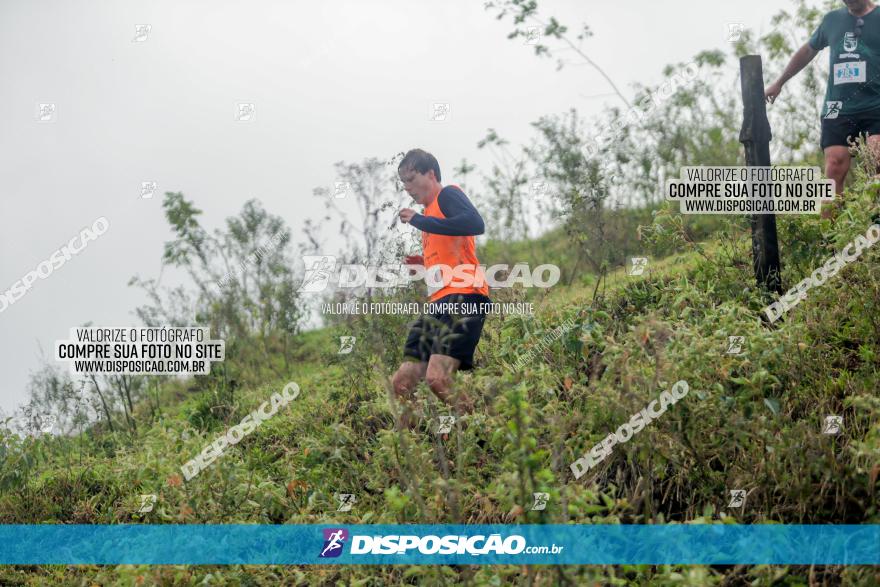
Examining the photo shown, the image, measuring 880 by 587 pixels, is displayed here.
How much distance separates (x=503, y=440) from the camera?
5000 millimetres

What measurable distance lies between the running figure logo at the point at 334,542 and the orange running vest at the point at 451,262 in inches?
61.4

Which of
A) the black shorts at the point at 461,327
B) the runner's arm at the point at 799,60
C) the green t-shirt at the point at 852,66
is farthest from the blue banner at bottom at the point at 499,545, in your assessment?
the runner's arm at the point at 799,60

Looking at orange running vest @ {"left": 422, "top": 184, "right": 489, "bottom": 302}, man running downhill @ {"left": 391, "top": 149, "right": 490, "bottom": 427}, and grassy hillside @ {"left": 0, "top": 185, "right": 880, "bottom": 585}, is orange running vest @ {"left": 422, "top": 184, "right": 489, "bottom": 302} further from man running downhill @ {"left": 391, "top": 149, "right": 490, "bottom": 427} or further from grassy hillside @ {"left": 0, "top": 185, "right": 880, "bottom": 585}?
grassy hillside @ {"left": 0, "top": 185, "right": 880, "bottom": 585}

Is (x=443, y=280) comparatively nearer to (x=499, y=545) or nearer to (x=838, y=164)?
(x=499, y=545)

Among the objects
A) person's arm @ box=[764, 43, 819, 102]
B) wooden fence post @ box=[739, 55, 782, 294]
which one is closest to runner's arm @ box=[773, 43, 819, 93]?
person's arm @ box=[764, 43, 819, 102]

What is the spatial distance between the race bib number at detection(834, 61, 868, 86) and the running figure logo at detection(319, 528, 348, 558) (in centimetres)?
497

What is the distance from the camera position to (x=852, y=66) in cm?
674

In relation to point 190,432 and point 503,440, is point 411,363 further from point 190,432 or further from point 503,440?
point 190,432

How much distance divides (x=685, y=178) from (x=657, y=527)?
3.82 m

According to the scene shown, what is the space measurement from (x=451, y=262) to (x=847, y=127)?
132 inches

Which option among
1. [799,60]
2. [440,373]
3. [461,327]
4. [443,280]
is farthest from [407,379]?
[799,60]

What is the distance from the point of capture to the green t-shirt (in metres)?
6.68

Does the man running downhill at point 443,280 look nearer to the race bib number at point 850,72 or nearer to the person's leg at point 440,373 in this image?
the person's leg at point 440,373

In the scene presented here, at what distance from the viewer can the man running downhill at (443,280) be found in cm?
564
